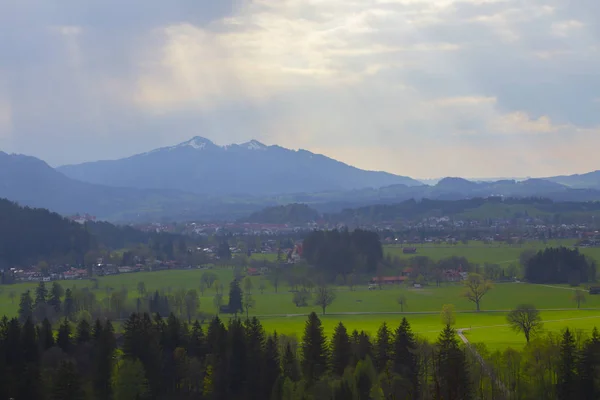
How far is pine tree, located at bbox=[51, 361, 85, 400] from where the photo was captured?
32531 mm

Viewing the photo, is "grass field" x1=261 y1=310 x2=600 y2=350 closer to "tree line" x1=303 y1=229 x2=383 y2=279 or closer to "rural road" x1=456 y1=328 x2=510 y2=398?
"rural road" x1=456 y1=328 x2=510 y2=398

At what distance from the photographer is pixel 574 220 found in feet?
593

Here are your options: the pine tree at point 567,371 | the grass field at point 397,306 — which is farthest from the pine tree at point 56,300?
the pine tree at point 567,371

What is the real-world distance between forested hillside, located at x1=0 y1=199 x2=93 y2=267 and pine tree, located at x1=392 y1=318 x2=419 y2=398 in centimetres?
9381

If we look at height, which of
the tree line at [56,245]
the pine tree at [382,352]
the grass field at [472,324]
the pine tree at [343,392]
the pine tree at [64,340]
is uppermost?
the tree line at [56,245]

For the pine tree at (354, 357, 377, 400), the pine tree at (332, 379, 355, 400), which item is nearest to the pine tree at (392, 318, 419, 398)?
the pine tree at (354, 357, 377, 400)

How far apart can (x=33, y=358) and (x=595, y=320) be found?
41380 mm

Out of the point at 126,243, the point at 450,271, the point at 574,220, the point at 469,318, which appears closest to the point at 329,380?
the point at 469,318

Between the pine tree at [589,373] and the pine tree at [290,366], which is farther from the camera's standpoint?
the pine tree at [290,366]

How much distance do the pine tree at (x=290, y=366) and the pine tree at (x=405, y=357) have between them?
16.5 ft

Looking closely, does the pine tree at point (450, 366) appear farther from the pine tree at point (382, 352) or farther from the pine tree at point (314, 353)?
the pine tree at point (314, 353)

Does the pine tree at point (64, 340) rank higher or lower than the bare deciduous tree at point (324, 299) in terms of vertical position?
higher

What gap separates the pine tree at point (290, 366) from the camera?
3681cm

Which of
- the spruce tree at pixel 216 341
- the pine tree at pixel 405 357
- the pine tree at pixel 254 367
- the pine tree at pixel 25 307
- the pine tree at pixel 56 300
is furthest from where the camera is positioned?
the pine tree at pixel 56 300
